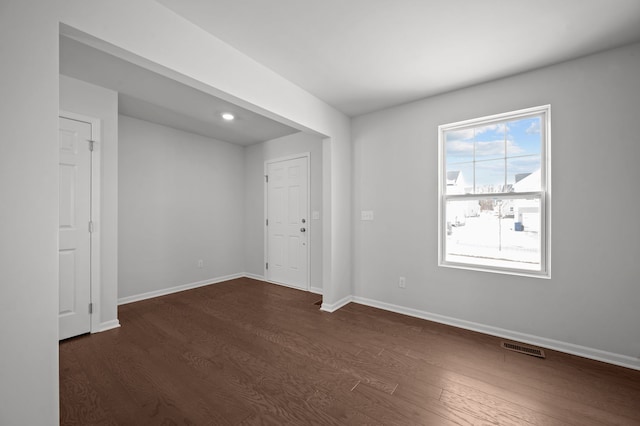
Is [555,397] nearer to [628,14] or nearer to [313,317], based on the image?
[313,317]

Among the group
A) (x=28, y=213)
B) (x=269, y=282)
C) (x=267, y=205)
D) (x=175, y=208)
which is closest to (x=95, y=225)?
(x=175, y=208)

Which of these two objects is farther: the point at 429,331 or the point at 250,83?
the point at 429,331

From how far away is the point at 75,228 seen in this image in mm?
2701

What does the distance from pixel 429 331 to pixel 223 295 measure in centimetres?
293

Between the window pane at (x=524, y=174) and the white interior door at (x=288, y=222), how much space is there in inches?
108

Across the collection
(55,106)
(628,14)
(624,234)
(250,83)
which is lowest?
(624,234)

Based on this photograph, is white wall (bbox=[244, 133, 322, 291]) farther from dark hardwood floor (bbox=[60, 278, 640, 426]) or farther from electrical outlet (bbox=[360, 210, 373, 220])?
dark hardwood floor (bbox=[60, 278, 640, 426])

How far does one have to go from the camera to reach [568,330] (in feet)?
7.84

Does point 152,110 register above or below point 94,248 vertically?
above

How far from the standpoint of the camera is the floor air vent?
235 centimetres

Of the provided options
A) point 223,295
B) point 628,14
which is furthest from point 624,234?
point 223,295

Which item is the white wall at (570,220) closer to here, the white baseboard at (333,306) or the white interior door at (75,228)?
the white baseboard at (333,306)

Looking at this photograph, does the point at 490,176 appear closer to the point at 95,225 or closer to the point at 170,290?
the point at 95,225

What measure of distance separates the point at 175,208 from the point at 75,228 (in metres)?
1.57
